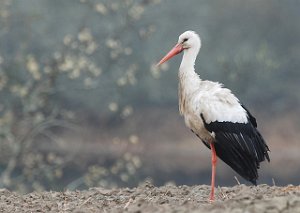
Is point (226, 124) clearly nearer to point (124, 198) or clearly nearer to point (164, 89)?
point (124, 198)

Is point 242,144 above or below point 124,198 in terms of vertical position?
above

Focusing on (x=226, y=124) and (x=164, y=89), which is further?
(x=164, y=89)

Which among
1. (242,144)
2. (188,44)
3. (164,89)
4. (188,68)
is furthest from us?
(164,89)

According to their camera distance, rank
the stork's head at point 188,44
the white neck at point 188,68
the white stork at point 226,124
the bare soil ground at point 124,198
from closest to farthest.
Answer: the bare soil ground at point 124,198 < the white stork at point 226,124 < the white neck at point 188,68 < the stork's head at point 188,44

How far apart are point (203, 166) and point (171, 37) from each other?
19.6ft

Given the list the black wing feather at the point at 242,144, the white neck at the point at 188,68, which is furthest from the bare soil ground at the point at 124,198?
the white neck at the point at 188,68

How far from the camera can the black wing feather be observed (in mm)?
9773

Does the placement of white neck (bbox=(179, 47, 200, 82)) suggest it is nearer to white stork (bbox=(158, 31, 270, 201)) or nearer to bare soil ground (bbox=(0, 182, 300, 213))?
white stork (bbox=(158, 31, 270, 201))

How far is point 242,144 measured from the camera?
9.77 metres

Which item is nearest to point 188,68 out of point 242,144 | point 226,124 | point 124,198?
point 226,124

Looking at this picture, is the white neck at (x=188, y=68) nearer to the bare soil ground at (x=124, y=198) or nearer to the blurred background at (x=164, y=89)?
the bare soil ground at (x=124, y=198)

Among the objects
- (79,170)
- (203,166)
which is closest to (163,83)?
(203,166)

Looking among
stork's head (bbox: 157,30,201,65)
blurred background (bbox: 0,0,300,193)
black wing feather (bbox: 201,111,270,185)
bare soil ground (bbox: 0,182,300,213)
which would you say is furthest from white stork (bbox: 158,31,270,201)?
blurred background (bbox: 0,0,300,193)

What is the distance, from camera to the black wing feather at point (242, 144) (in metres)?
9.77
